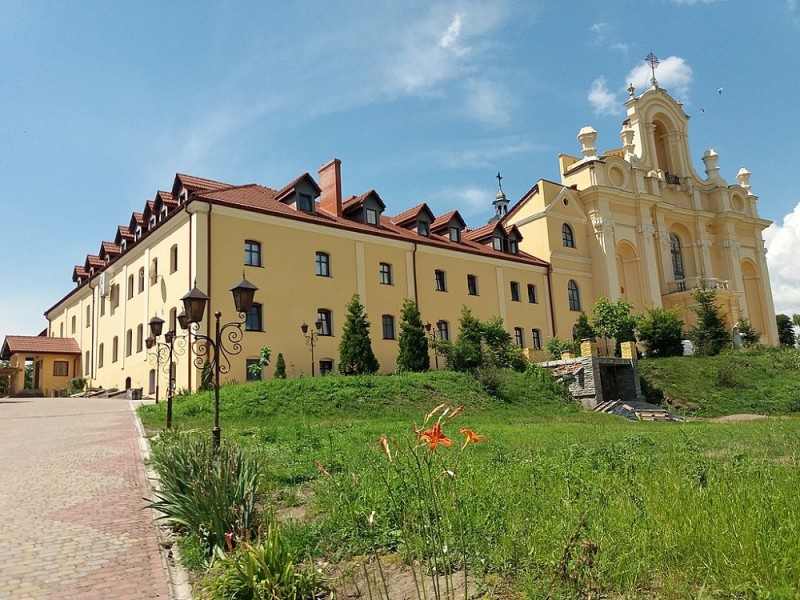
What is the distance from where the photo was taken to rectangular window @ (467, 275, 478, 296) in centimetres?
3419

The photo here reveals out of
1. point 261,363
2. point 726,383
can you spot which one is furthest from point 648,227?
point 261,363

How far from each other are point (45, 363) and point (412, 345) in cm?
2616

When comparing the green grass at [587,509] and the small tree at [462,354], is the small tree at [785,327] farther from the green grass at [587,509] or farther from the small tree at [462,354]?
the green grass at [587,509]

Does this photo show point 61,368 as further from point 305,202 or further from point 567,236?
point 567,236

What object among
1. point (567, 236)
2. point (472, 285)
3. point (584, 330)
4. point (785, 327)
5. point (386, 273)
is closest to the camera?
point (386, 273)

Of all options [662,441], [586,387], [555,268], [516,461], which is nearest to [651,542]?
[516,461]

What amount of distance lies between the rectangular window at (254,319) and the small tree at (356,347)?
3457 millimetres

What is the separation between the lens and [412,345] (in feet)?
85.4

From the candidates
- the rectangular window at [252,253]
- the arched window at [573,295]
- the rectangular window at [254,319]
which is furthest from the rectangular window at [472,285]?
the rectangular window at [254,319]

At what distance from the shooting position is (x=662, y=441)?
35.4ft

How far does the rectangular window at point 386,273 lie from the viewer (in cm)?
3061

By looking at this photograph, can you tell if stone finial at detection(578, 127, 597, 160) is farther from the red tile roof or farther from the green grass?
the red tile roof

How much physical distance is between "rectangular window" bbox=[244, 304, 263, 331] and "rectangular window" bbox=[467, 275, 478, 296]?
12506mm

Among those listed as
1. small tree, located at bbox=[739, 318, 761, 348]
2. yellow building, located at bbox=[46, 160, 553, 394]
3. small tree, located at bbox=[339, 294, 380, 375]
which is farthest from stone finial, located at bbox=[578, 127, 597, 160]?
small tree, located at bbox=[339, 294, 380, 375]
